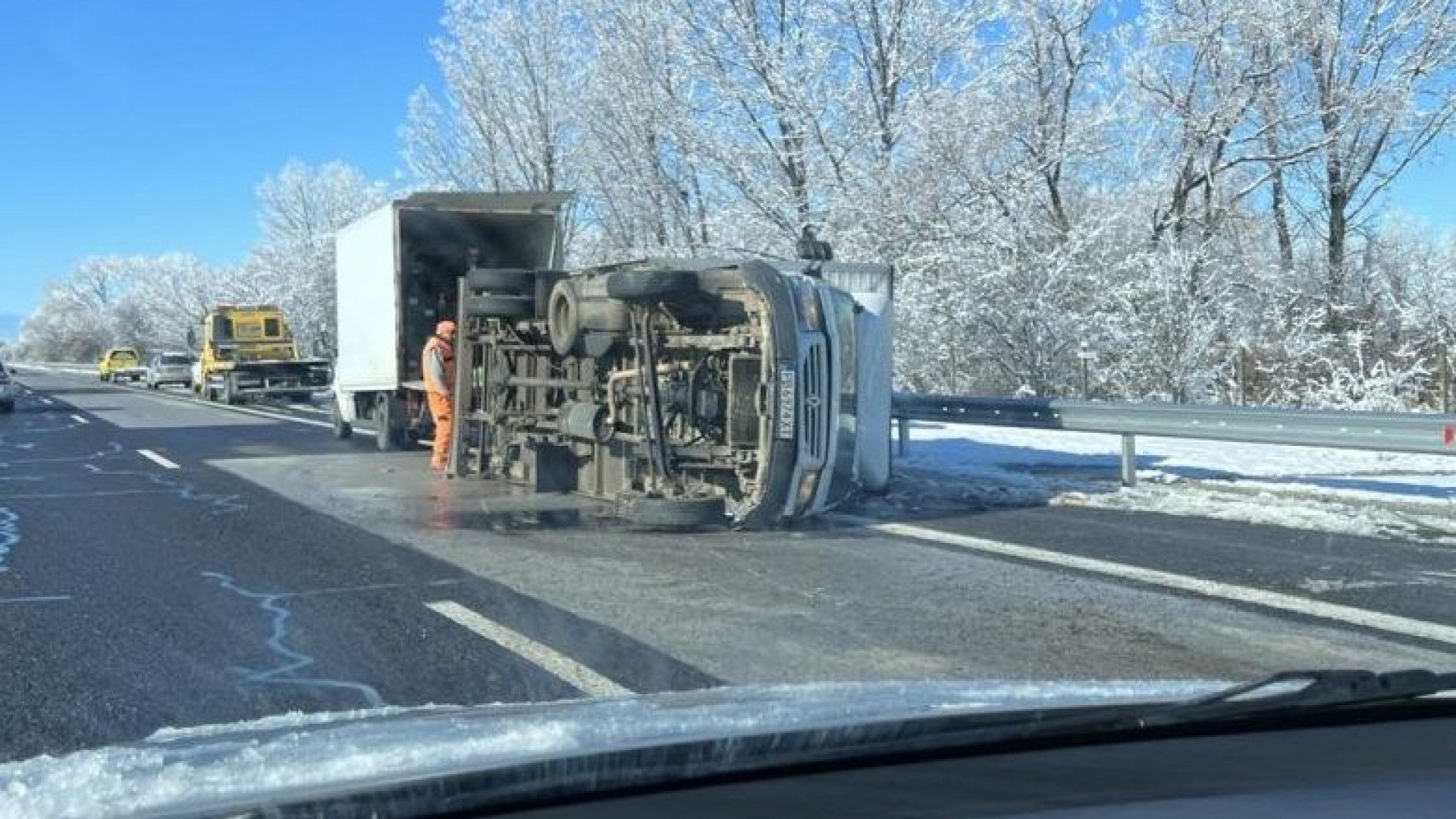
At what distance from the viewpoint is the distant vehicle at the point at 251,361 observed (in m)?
32.6

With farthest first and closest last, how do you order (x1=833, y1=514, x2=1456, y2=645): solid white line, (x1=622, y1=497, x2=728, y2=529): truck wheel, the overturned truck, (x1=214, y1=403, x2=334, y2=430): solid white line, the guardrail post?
(x1=214, y1=403, x2=334, y2=430): solid white line
the guardrail post
(x1=622, y1=497, x2=728, y2=529): truck wheel
the overturned truck
(x1=833, y1=514, x2=1456, y2=645): solid white line

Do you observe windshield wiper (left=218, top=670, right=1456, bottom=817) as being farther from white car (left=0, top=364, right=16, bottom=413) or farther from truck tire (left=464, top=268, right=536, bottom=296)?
white car (left=0, top=364, right=16, bottom=413)

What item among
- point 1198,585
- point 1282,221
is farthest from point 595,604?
point 1282,221

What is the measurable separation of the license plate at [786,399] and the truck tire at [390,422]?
8748 millimetres

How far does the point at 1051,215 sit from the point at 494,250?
10377 mm

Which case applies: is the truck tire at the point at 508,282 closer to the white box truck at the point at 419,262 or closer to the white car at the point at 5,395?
the white box truck at the point at 419,262

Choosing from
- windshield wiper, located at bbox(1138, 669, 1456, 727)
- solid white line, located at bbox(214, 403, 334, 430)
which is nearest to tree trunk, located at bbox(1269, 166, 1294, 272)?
solid white line, located at bbox(214, 403, 334, 430)


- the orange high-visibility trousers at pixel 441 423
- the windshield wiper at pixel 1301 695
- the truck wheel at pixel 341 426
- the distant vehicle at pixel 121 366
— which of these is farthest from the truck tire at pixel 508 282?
the distant vehicle at pixel 121 366

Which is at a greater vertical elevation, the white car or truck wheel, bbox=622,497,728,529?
the white car

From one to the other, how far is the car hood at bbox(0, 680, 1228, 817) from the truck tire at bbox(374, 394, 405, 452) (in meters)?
13.5

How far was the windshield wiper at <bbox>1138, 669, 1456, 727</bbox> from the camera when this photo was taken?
9.75ft

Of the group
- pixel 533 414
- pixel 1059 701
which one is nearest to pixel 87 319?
pixel 533 414

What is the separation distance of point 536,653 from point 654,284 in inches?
160

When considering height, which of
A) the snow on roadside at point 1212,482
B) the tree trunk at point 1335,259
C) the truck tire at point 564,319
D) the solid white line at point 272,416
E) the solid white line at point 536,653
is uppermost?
the tree trunk at point 1335,259
